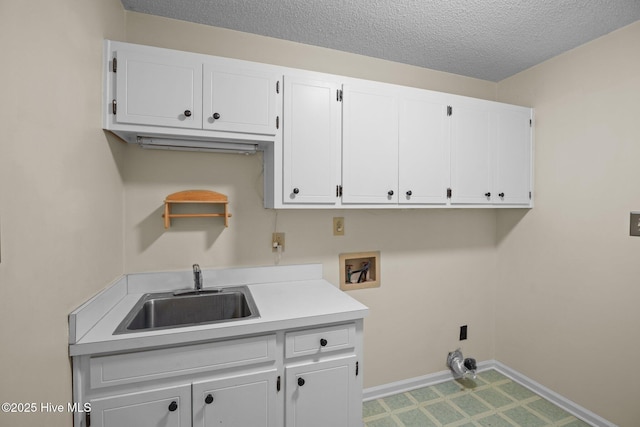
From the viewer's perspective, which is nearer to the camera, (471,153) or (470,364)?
(471,153)

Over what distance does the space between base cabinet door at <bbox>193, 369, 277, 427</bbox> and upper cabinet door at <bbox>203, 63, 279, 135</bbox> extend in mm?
1226

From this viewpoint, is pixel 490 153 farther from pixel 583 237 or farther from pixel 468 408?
pixel 468 408

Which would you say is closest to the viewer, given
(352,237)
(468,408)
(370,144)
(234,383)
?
(234,383)

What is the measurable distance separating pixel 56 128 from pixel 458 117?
2214mm

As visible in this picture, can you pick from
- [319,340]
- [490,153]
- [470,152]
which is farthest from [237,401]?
[490,153]

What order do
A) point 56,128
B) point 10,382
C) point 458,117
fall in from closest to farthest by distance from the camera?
point 10,382
point 56,128
point 458,117

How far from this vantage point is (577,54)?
2.13 metres

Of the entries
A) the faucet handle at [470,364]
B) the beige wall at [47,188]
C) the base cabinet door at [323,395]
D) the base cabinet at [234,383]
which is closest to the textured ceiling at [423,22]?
the beige wall at [47,188]

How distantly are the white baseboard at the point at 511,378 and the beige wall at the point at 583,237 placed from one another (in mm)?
49

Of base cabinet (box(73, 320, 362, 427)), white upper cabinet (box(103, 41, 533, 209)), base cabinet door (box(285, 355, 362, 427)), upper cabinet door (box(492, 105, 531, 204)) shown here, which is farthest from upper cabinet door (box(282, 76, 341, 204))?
upper cabinet door (box(492, 105, 531, 204))

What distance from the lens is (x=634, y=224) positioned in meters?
1.84

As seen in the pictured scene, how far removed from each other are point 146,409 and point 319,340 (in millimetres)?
777

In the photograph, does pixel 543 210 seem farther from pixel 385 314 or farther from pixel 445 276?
pixel 385 314

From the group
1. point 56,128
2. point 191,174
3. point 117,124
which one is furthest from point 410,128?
point 56,128
